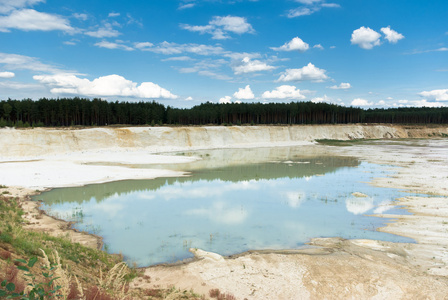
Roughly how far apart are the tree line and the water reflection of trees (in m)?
41.6

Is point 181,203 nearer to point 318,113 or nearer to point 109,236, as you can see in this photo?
point 109,236

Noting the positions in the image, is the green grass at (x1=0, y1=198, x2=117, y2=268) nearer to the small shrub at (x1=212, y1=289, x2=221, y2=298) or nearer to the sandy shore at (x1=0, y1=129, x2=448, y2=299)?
the sandy shore at (x1=0, y1=129, x2=448, y2=299)

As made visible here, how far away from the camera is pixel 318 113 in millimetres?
119750

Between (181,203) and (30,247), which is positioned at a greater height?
(30,247)

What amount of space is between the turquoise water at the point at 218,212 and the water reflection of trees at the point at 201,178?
0.30 ft

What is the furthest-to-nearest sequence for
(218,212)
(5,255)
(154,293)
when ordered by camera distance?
(218,212) → (154,293) → (5,255)

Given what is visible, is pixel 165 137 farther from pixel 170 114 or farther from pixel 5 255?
pixel 5 255

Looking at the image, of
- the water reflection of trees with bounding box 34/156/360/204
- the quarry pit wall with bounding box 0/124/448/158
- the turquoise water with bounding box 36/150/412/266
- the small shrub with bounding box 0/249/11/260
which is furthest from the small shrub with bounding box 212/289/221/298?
the quarry pit wall with bounding box 0/124/448/158

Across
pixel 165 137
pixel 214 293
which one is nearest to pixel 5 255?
pixel 214 293

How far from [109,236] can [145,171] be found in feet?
67.3

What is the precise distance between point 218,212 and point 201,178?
1290 centimetres

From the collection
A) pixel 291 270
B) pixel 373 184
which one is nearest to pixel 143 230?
pixel 291 270

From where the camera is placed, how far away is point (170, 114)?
95438 millimetres

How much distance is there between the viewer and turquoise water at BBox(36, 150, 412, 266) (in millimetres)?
14203
